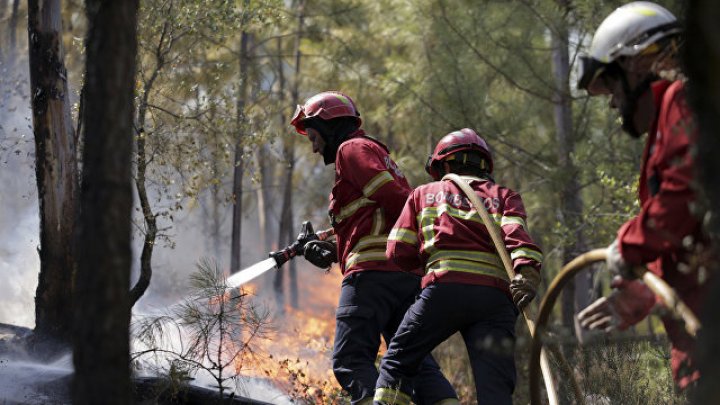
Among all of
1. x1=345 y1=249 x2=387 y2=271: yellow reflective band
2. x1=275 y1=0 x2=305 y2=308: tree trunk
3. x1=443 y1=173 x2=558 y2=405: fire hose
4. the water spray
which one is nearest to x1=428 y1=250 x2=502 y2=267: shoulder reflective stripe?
x1=443 y1=173 x2=558 y2=405: fire hose

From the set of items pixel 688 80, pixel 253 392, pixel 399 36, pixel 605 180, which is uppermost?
pixel 399 36

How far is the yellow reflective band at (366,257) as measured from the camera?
5777 millimetres

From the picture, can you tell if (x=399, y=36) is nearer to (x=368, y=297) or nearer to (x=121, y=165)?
(x=368, y=297)

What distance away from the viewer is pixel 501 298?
206 inches

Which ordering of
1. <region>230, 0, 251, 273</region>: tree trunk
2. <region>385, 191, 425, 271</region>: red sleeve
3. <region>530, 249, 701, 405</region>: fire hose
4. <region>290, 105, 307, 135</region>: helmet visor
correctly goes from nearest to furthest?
<region>530, 249, 701, 405</region>: fire hose
<region>385, 191, 425, 271</region>: red sleeve
<region>290, 105, 307, 135</region>: helmet visor
<region>230, 0, 251, 273</region>: tree trunk

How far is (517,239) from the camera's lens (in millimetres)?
5090

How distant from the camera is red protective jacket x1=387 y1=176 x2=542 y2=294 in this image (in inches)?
202

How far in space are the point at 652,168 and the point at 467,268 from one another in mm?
1792

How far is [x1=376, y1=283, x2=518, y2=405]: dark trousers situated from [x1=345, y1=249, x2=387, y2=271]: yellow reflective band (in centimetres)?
56

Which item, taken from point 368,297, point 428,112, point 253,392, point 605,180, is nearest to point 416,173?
point 428,112

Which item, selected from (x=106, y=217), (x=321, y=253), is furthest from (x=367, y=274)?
(x=106, y=217)

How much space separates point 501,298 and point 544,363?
398 millimetres

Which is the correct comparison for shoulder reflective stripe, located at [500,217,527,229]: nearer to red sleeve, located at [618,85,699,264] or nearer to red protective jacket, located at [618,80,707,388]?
red protective jacket, located at [618,80,707,388]

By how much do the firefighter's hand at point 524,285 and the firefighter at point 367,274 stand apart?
87 centimetres
